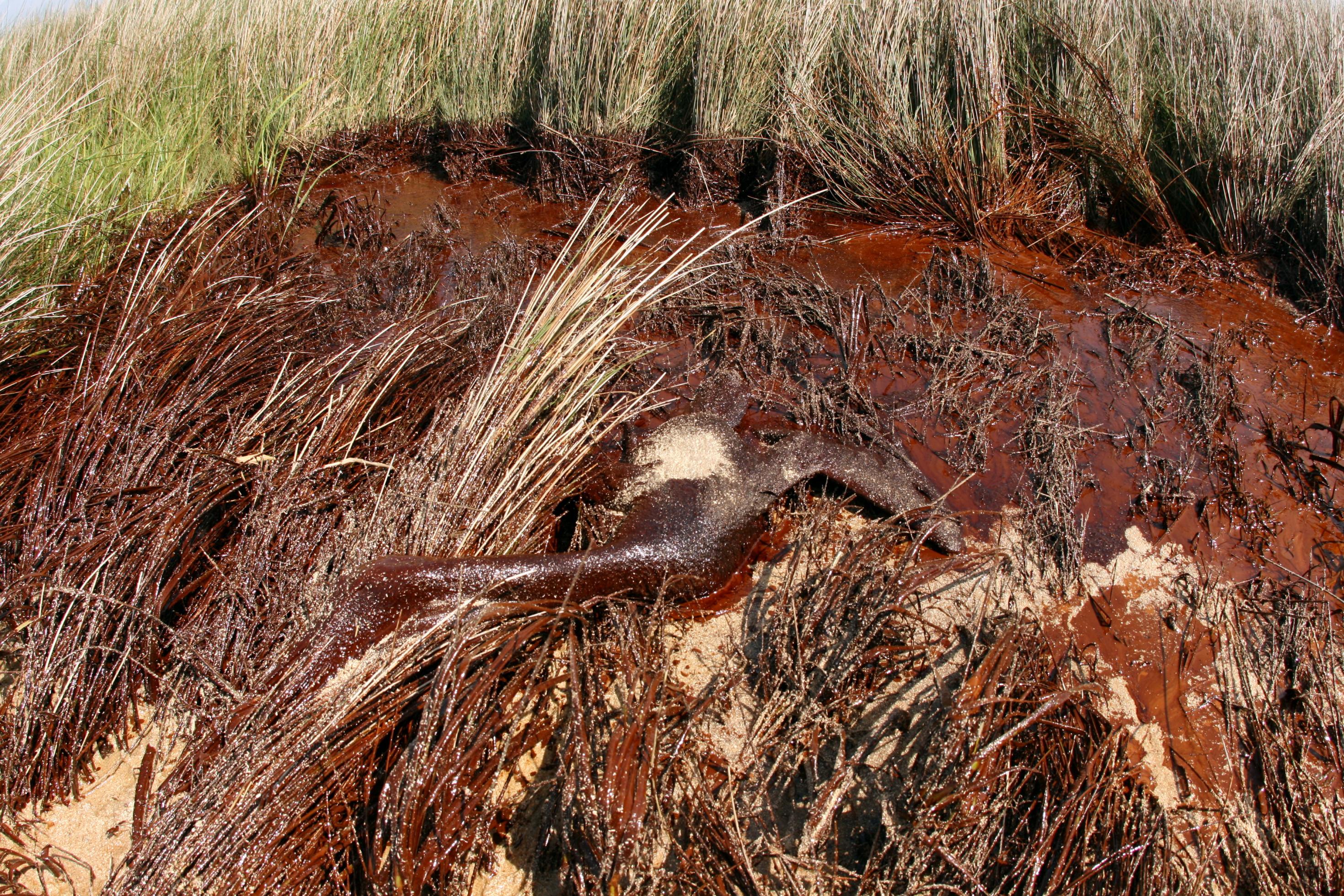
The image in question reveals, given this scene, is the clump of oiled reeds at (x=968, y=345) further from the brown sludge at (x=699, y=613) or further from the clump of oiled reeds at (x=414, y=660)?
the clump of oiled reeds at (x=414, y=660)

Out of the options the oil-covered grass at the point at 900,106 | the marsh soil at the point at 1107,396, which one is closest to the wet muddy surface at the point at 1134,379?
the marsh soil at the point at 1107,396

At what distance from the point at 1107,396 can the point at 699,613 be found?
2.39m

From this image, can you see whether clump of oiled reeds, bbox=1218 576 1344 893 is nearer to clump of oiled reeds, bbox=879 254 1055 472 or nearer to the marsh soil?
the marsh soil

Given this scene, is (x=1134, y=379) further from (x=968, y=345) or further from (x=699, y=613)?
(x=699, y=613)

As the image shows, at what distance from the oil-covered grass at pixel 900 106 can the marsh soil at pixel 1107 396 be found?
0.36 metres

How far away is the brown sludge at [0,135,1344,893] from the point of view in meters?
2.05

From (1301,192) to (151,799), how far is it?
6029 millimetres

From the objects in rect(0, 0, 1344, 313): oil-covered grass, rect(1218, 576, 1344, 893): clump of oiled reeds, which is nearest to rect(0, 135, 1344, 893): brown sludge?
rect(1218, 576, 1344, 893): clump of oiled reeds

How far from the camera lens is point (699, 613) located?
2863mm

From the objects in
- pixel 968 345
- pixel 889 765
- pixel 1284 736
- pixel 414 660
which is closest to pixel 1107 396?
pixel 968 345

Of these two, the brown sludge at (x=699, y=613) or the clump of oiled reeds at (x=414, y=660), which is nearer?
the clump of oiled reeds at (x=414, y=660)

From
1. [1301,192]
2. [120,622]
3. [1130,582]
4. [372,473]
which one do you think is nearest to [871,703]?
[1130,582]

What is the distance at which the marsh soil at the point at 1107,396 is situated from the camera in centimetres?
293

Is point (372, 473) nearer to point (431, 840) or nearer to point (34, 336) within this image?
point (431, 840)
